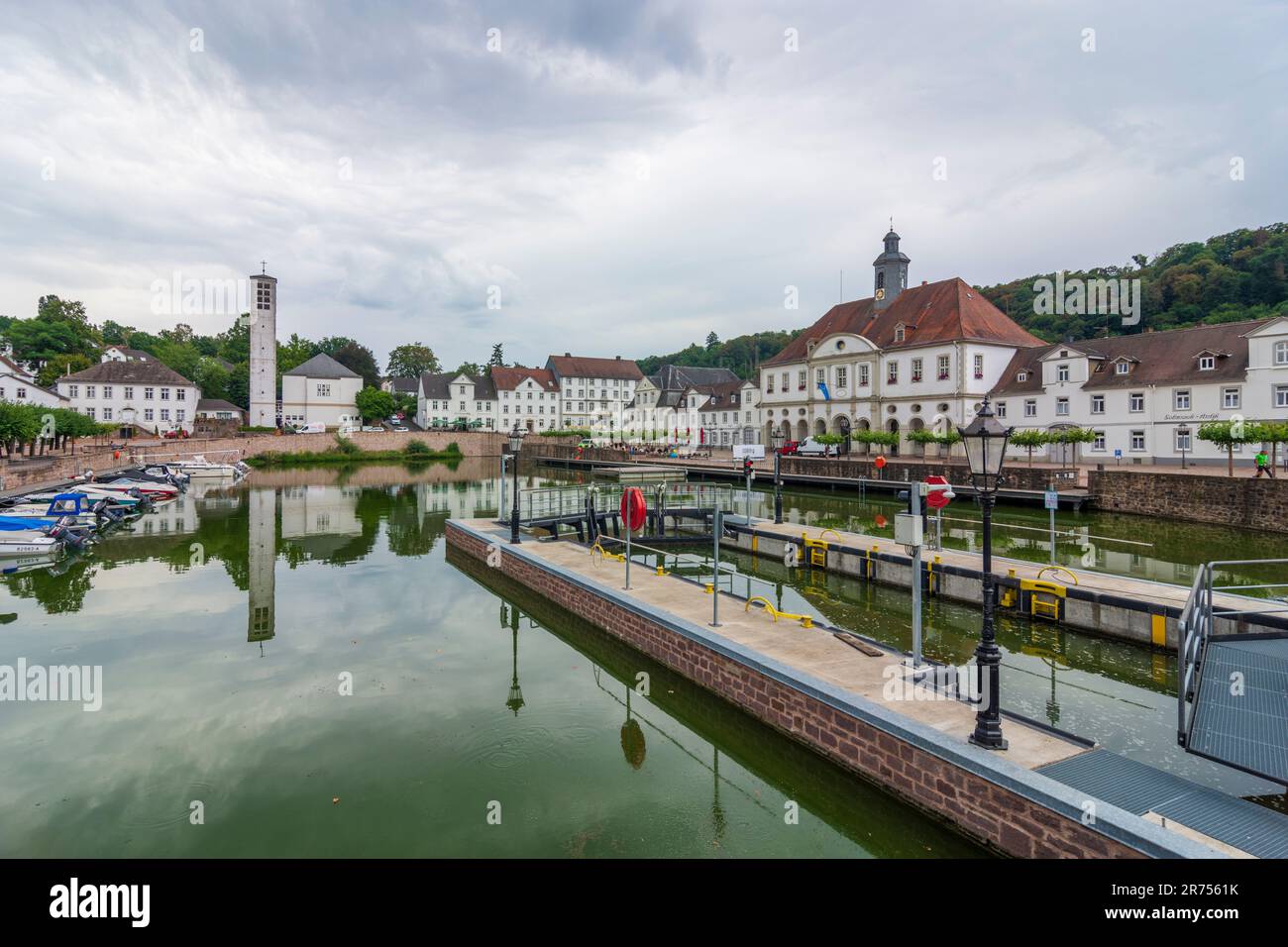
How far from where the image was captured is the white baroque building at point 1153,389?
33.8m

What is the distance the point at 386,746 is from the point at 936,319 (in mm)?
50127

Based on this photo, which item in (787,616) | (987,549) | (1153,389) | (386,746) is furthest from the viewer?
(1153,389)

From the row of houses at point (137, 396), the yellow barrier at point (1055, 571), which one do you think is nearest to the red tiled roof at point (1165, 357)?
the yellow barrier at point (1055, 571)

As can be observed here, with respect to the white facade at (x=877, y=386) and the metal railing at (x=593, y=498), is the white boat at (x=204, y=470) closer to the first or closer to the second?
the metal railing at (x=593, y=498)

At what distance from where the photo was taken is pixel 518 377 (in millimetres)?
96125

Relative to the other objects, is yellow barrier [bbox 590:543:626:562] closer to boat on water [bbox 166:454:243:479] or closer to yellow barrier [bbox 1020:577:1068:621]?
yellow barrier [bbox 1020:577:1068:621]

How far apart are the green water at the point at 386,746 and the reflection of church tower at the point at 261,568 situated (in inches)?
5.7

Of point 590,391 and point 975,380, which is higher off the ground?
point 590,391

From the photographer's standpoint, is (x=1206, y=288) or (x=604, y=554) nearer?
(x=604, y=554)

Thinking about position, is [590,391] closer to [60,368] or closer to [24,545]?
[60,368]

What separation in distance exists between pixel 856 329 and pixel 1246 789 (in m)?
54.2

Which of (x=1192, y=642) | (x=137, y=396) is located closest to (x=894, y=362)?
(x=1192, y=642)

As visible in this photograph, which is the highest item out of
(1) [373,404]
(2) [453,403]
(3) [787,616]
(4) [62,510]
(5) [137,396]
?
(2) [453,403]
